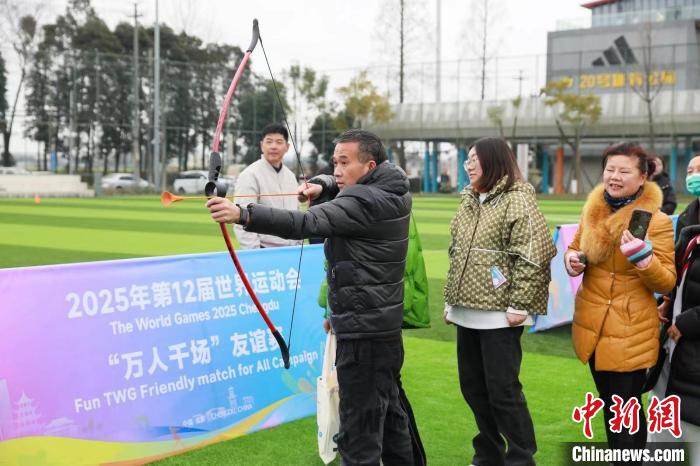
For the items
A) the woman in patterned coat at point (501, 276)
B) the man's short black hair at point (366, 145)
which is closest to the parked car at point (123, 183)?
the woman in patterned coat at point (501, 276)

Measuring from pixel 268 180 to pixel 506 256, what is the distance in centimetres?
291

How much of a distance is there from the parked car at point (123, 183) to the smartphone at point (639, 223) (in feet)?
143

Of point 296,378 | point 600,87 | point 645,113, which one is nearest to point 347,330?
point 296,378

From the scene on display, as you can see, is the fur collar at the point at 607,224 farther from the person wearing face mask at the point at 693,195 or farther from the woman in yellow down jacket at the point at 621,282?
the person wearing face mask at the point at 693,195

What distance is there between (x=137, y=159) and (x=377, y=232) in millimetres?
49136

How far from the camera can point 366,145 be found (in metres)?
3.58

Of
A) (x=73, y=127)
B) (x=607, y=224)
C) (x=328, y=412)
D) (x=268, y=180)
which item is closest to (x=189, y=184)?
(x=73, y=127)

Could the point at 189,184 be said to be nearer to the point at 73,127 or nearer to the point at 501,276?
the point at 73,127

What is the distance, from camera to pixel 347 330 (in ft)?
11.7

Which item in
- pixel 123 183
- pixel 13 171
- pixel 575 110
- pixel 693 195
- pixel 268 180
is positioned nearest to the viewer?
pixel 693 195

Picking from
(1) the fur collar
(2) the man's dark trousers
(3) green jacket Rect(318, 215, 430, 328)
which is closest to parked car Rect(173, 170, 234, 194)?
(3) green jacket Rect(318, 215, 430, 328)

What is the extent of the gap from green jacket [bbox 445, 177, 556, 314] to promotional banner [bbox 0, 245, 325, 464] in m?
1.56

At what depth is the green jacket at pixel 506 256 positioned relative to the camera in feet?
13.2

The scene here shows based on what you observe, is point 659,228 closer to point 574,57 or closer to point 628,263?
point 628,263
